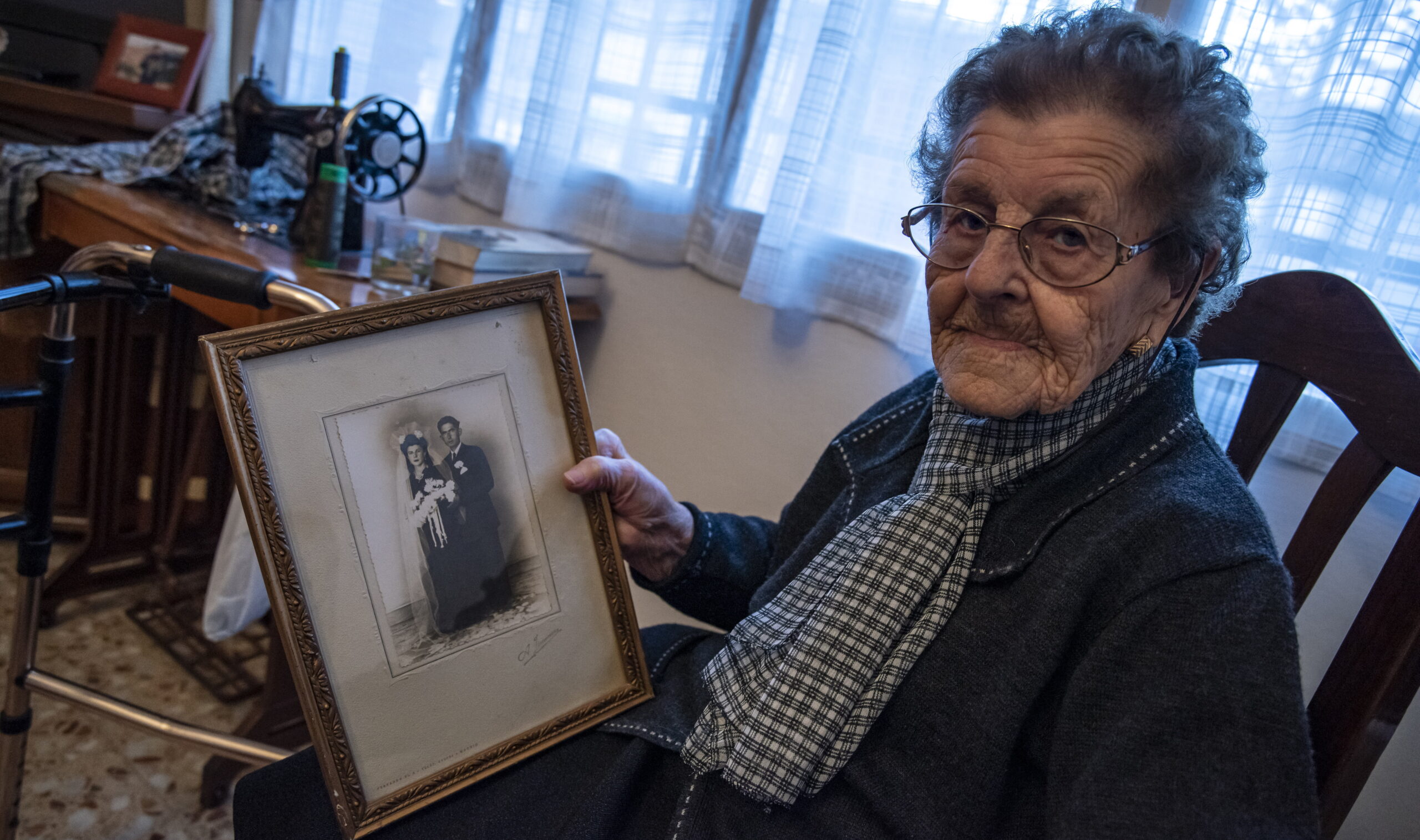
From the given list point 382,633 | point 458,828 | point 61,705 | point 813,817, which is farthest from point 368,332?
point 61,705

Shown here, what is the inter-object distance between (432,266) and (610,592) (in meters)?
0.99

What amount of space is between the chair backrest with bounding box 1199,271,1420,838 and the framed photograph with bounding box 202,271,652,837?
2.16ft

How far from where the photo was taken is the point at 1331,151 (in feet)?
3.51

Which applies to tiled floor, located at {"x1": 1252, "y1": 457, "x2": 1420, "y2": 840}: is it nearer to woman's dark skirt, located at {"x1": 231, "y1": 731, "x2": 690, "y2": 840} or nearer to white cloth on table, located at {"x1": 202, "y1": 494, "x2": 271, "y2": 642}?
woman's dark skirt, located at {"x1": 231, "y1": 731, "x2": 690, "y2": 840}

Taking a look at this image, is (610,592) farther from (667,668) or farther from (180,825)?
(180,825)

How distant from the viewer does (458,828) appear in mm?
822

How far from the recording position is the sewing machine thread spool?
67.6 inches

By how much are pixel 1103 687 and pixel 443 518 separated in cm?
57

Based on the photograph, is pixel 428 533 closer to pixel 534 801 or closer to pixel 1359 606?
pixel 534 801

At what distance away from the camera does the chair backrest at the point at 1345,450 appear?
2.54 ft

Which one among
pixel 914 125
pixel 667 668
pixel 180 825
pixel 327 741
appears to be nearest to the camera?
pixel 327 741

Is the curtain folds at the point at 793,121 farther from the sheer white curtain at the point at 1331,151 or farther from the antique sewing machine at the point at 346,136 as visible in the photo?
the antique sewing machine at the point at 346,136

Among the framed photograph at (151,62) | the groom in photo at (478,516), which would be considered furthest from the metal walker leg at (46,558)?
the framed photograph at (151,62)

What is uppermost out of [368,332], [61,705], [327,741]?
[368,332]
